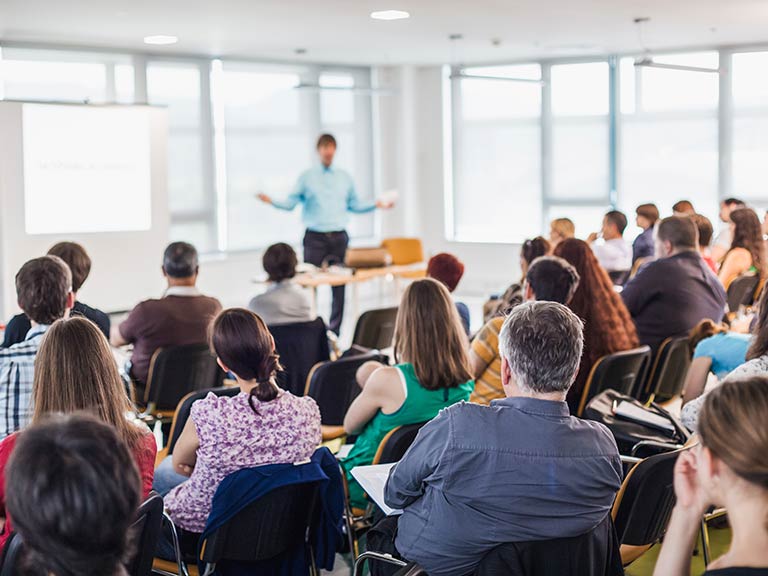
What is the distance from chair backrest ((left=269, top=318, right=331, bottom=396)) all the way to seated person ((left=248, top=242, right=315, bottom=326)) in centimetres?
33

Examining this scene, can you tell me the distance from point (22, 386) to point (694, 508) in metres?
2.42

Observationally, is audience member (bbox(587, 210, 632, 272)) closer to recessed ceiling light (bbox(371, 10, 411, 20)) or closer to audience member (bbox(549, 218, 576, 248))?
audience member (bbox(549, 218, 576, 248))

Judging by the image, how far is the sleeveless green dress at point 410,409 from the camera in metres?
3.50

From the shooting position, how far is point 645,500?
285cm

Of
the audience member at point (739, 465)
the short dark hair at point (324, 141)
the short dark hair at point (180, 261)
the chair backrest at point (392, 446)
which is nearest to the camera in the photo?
the audience member at point (739, 465)

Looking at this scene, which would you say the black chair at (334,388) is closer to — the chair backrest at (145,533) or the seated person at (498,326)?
the seated person at (498,326)

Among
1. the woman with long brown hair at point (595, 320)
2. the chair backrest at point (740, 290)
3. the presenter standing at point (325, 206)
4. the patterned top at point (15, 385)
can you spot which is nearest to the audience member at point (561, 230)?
the chair backrest at point (740, 290)

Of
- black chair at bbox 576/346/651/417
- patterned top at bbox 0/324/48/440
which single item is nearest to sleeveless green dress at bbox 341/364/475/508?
black chair at bbox 576/346/651/417

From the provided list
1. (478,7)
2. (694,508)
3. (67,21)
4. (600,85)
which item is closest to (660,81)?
(600,85)

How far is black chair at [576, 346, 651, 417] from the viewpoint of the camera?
14.3ft

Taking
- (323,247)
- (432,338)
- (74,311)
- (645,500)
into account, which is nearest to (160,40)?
(323,247)

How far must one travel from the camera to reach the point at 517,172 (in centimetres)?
1248

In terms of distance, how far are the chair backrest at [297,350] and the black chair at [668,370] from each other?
5.51 feet

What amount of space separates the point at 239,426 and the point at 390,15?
217 inches
